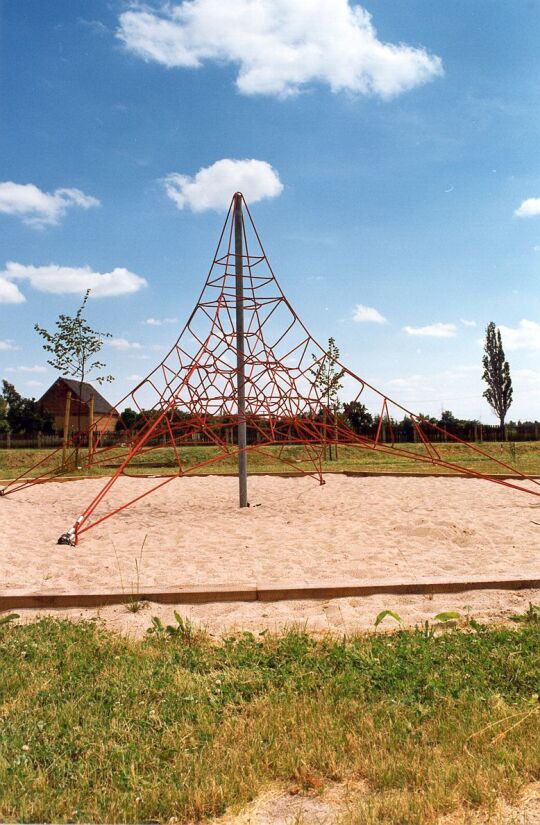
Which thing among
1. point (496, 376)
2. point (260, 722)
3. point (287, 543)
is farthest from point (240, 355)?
point (496, 376)

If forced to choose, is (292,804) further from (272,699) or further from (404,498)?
(404,498)

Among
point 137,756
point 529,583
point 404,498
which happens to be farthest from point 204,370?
point 137,756

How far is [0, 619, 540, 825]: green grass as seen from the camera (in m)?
2.04

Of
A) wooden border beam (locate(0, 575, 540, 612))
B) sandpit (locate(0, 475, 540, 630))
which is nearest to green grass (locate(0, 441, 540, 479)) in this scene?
sandpit (locate(0, 475, 540, 630))

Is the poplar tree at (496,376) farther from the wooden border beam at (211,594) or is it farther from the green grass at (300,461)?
the wooden border beam at (211,594)

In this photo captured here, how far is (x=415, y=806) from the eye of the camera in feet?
6.34

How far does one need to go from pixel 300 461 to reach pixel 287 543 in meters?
9.35

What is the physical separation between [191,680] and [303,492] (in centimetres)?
739

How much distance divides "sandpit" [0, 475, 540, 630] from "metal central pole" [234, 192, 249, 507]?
53 cm

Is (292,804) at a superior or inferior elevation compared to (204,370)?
inferior

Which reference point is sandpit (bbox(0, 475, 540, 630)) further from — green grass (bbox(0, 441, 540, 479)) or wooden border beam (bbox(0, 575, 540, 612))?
green grass (bbox(0, 441, 540, 479))

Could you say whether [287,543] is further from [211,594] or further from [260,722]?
[260,722]

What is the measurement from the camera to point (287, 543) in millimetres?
6418

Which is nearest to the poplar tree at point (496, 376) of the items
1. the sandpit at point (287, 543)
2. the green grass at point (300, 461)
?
the green grass at point (300, 461)
